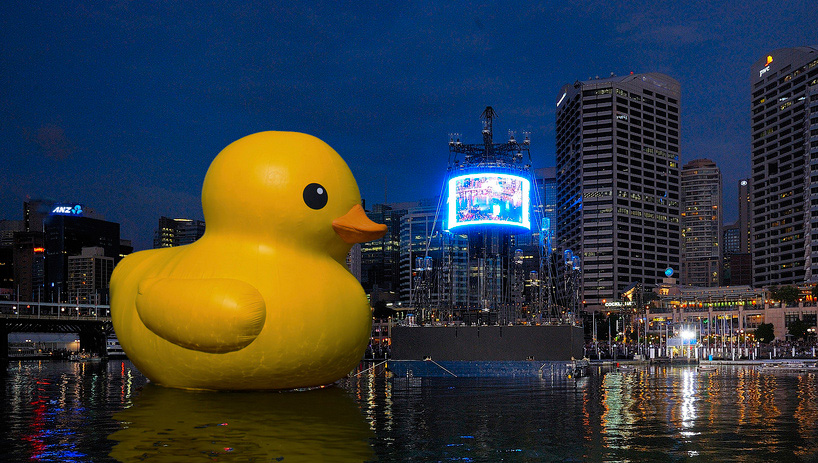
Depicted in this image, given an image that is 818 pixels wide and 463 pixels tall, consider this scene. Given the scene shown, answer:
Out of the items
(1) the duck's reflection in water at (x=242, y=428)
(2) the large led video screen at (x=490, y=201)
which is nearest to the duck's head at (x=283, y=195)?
(1) the duck's reflection in water at (x=242, y=428)

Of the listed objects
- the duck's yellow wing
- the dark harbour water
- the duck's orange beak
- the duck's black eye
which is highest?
the duck's black eye

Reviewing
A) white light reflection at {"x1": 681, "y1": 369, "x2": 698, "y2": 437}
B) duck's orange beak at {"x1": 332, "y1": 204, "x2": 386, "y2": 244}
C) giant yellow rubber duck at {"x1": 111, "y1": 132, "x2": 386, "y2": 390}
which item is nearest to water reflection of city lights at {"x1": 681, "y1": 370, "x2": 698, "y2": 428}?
white light reflection at {"x1": 681, "y1": 369, "x2": 698, "y2": 437}

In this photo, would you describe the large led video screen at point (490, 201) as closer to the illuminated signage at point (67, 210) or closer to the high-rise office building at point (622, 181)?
the high-rise office building at point (622, 181)

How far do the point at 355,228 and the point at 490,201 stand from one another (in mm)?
37732

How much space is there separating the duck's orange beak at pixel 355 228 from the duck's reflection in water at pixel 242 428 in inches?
183

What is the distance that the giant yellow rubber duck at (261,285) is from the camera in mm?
18938

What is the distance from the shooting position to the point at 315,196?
2098 centimetres

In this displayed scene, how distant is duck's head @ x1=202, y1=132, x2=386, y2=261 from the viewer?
20656mm

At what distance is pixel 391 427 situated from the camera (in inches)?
706

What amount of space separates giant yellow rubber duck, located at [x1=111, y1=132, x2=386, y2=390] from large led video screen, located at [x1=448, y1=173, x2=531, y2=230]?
36.2 m

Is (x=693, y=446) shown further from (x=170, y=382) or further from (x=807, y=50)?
(x=807, y=50)

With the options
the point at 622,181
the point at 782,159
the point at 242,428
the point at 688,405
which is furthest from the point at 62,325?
the point at 782,159

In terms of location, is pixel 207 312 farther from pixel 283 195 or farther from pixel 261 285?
pixel 283 195

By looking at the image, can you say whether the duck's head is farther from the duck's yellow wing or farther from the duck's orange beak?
the duck's yellow wing
